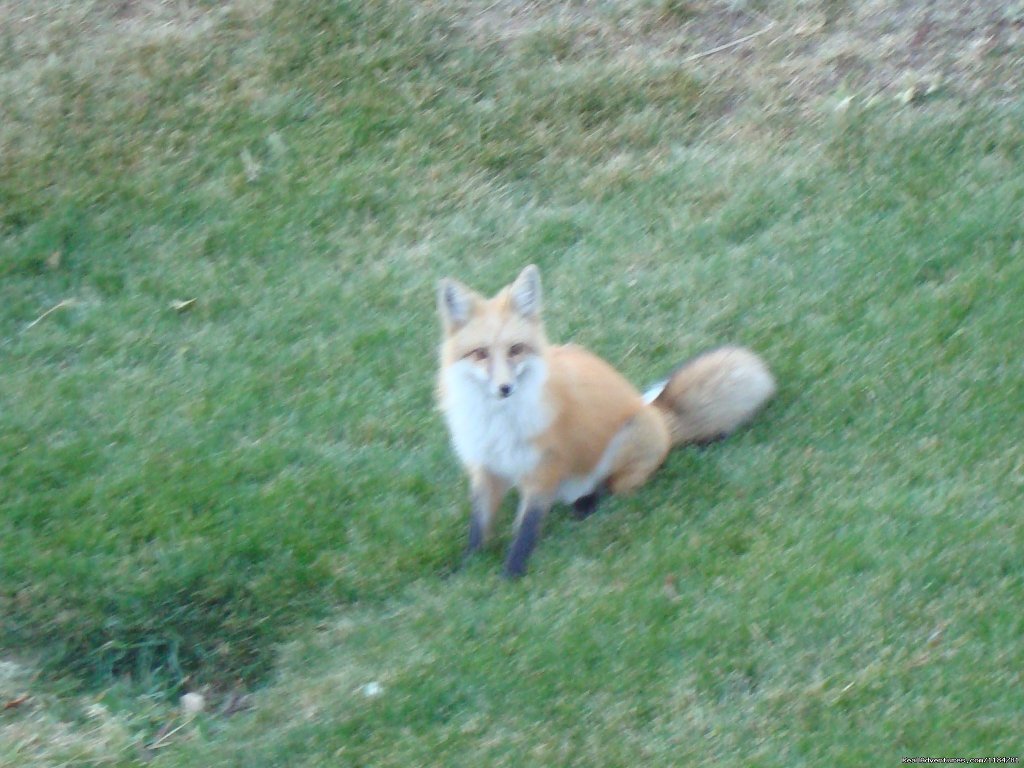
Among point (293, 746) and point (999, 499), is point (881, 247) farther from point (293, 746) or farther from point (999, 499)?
point (293, 746)

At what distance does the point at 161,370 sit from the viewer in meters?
6.86

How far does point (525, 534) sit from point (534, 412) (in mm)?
525

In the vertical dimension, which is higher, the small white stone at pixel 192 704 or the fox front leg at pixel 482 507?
the fox front leg at pixel 482 507

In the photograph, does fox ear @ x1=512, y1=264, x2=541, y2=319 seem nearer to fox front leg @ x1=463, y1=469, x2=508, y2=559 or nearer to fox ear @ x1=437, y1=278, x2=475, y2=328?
fox ear @ x1=437, y1=278, x2=475, y2=328

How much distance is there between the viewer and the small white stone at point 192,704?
492 cm

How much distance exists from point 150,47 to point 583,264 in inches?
145

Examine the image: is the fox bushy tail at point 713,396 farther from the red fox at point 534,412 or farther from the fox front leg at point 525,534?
the fox front leg at point 525,534

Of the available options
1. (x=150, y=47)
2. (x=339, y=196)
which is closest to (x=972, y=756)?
(x=339, y=196)

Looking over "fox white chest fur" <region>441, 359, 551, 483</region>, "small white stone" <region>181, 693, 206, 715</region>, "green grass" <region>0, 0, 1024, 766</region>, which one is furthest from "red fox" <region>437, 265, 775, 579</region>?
"small white stone" <region>181, 693, 206, 715</region>

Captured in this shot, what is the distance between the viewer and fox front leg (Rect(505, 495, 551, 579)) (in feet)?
17.4

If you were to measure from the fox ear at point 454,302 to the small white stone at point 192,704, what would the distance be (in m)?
1.83

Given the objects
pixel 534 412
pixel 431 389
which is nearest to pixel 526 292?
pixel 534 412

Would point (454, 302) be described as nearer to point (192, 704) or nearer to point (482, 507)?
point (482, 507)

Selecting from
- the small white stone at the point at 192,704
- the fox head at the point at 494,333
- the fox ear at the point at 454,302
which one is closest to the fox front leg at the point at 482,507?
the fox head at the point at 494,333
